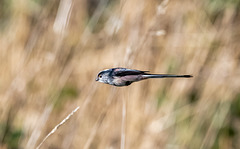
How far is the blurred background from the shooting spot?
1.21 m

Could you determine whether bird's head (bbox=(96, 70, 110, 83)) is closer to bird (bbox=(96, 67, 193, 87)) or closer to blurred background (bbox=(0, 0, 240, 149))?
bird (bbox=(96, 67, 193, 87))

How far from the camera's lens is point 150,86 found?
141 cm

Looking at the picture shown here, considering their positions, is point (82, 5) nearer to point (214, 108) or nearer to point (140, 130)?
point (140, 130)

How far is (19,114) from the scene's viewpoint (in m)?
1.29

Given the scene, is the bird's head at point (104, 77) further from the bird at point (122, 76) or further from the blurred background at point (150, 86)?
the blurred background at point (150, 86)

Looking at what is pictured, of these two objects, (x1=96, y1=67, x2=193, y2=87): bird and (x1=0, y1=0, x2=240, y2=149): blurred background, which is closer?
(x1=96, y1=67, x2=193, y2=87): bird

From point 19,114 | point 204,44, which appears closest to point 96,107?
point 19,114

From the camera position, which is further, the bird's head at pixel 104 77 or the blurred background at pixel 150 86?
the blurred background at pixel 150 86

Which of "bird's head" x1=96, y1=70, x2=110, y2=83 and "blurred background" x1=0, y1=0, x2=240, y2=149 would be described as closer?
"bird's head" x1=96, y1=70, x2=110, y2=83

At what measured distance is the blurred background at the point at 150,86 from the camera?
1.21 meters

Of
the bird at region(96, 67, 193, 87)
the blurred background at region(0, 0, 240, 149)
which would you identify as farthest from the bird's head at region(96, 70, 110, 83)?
the blurred background at region(0, 0, 240, 149)

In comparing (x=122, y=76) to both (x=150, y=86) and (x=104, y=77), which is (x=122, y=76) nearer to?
(x=104, y=77)

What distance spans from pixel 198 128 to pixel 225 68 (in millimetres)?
305

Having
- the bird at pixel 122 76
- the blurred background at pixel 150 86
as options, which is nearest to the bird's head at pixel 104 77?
the bird at pixel 122 76
